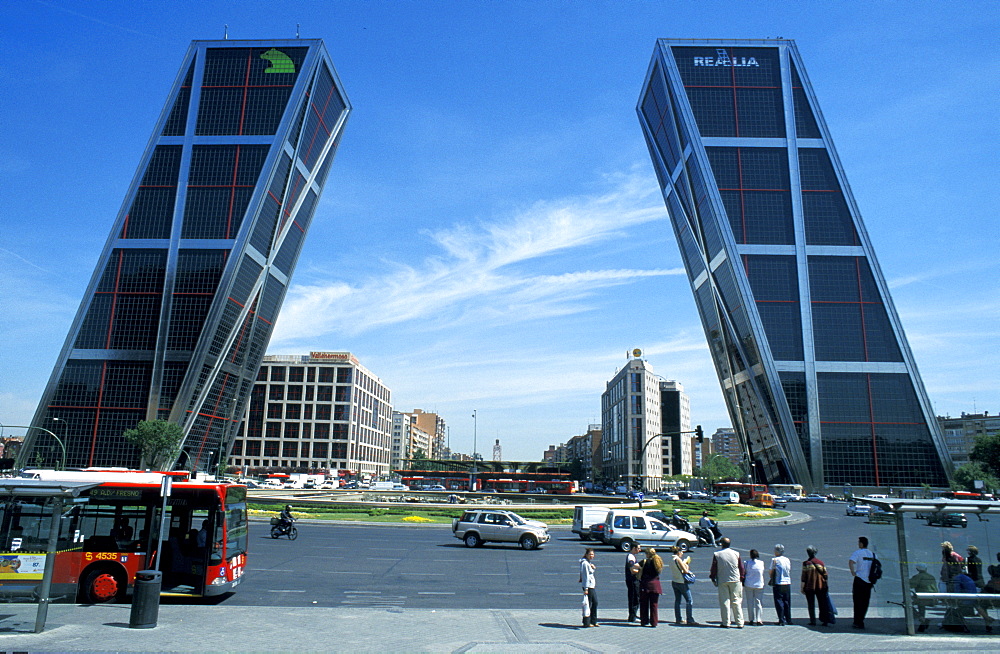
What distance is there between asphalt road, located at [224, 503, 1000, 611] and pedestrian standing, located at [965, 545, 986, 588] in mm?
227

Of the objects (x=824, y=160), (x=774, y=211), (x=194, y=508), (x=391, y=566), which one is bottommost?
(x=391, y=566)

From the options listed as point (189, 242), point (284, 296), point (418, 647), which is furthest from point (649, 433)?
point (418, 647)

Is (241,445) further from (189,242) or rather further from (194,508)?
(194,508)

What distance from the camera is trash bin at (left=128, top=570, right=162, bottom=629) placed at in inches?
503

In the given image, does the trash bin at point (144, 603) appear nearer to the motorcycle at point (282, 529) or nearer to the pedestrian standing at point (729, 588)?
the pedestrian standing at point (729, 588)

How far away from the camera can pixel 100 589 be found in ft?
51.5

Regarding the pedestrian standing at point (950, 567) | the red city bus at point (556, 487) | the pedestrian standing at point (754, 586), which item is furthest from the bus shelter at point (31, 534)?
the red city bus at point (556, 487)

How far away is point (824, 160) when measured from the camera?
288 feet

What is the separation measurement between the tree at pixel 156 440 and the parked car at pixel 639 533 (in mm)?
58519

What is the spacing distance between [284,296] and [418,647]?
8645cm

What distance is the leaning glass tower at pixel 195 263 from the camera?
77.2 metres

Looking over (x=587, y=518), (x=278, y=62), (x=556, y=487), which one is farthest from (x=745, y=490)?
(x=278, y=62)

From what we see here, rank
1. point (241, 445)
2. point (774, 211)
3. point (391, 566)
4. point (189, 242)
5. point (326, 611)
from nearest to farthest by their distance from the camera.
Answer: point (326, 611)
point (391, 566)
point (189, 242)
point (774, 211)
point (241, 445)

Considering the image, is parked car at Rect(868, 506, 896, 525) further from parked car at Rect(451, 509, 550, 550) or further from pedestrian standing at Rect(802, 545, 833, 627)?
parked car at Rect(451, 509, 550, 550)
